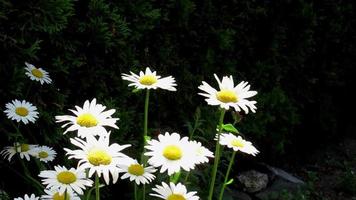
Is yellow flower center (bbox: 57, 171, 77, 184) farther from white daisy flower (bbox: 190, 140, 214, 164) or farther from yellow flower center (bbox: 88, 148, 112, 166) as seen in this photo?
white daisy flower (bbox: 190, 140, 214, 164)

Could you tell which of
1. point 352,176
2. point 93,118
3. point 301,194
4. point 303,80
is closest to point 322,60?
point 303,80

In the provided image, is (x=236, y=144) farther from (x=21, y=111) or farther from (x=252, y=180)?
(x=252, y=180)

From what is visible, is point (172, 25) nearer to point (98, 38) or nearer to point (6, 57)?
point (98, 38)

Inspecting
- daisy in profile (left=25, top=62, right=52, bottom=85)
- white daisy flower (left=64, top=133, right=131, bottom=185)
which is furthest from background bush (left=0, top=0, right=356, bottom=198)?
white daisy flower (left=64, top=133, right=131, bottom=185)

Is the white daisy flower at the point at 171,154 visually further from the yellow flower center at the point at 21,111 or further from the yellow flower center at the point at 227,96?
the yellow flower center at the point at 21,111

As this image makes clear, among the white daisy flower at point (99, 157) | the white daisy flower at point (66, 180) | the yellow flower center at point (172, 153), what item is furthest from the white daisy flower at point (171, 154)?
the white daisy flower at point (66, 180)

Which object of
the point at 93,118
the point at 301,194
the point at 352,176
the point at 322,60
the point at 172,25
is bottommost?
the point at 93,118
